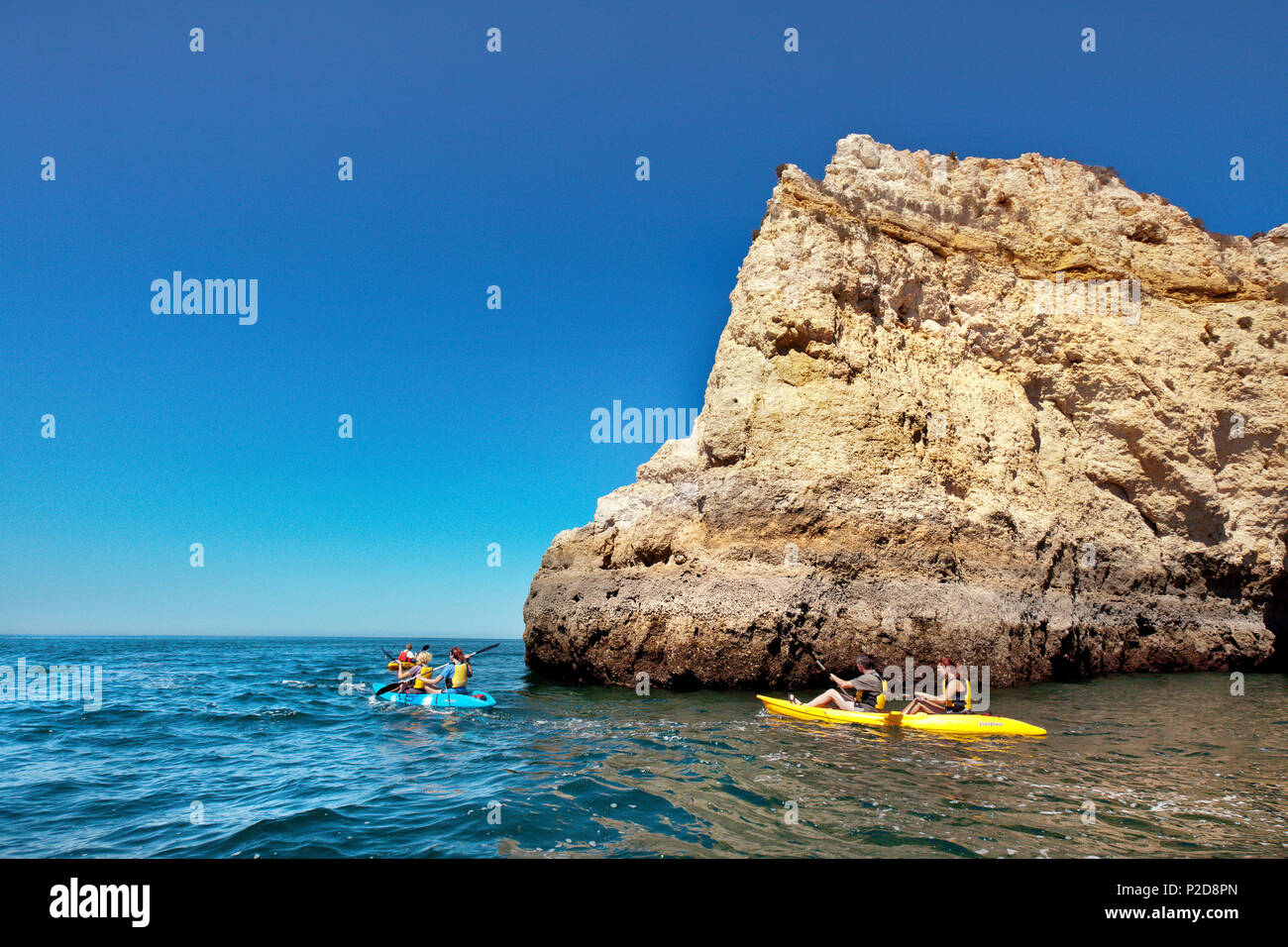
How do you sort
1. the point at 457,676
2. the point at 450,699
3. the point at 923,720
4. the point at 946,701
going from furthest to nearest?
the point at 457,676 < the point at 450,699 < the point at 946,701 < the point at 923,720

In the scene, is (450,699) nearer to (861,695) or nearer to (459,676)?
(459,676)

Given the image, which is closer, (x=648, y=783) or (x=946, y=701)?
(x=648, y=783)

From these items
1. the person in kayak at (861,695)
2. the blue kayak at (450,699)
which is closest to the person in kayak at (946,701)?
the person in kayak at (861,695)

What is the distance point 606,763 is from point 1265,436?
24.2 m

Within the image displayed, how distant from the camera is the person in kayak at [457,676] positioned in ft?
49.7

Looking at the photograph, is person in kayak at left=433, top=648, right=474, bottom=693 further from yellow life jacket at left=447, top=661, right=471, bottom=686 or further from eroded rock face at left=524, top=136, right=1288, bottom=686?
eroded rock face at left=524, top=136, right=1288, bottom=686

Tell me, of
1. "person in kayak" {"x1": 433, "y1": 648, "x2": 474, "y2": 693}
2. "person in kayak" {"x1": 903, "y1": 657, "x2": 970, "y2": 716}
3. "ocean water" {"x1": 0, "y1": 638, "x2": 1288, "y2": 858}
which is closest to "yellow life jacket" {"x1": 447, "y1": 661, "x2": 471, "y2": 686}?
"person in kayak" {"x1": 433, "y1": 648, "x2": 474, "y2": 693}

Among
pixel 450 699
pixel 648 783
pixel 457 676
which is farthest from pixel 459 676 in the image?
pixel 648 783

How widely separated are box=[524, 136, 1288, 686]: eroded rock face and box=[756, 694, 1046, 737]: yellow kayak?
8.16 ft

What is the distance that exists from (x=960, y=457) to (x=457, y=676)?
14.4 meters

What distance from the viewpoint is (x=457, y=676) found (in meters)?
15.1

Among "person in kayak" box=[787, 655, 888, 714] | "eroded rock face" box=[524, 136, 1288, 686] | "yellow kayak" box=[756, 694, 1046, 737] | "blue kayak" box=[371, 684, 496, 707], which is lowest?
"blue kayak" box=[371, 684, 496, 707]

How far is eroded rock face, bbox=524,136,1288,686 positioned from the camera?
608 inches
